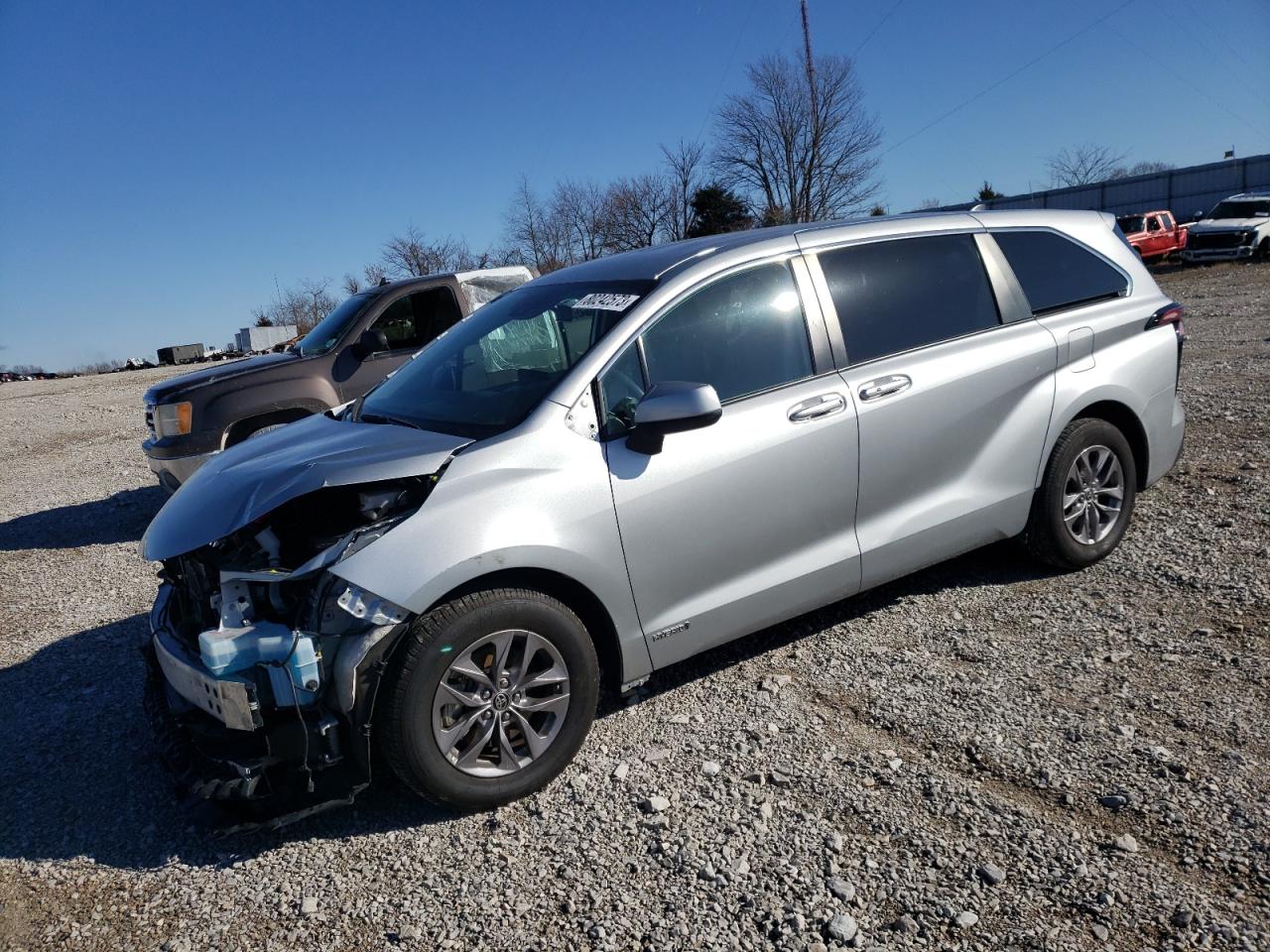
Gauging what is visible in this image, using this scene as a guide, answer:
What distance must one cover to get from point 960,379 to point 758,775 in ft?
6.78

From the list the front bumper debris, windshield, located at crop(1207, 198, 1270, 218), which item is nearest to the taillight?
the front bumper debris

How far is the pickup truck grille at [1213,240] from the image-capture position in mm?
26531

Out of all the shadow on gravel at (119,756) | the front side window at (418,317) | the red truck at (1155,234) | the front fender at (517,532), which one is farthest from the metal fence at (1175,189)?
the front fender at (517,532)

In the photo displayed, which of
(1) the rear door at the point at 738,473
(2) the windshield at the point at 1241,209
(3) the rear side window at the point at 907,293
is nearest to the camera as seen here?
(1) the rear door at the point at 738,473

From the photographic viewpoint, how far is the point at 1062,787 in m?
3.06

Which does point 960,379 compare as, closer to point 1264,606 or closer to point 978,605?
point 978,605

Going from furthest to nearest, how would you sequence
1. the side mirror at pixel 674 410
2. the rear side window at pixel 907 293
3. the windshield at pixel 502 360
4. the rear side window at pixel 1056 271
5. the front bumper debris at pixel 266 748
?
the rear side window at pixel 1056 271
the rear side window at pixel 907 293
the windshield at pixel 502 360
the side mirror at pixel 674 410
the front bumper debris at pixel 266 748

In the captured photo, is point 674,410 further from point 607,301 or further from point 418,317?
point 418,317

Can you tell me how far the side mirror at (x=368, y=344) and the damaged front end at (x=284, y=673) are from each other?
464 centimetres

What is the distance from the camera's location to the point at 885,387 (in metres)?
4.02

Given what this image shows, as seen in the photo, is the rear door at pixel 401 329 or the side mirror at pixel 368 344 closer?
the side mirror at pixel 368 344

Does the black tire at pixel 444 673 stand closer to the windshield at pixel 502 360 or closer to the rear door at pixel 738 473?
the rear door at pixel 738 473

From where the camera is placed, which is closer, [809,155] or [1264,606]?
[1264,606]

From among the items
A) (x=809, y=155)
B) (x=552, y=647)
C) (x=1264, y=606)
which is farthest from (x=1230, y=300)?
(x=809, y=155)
